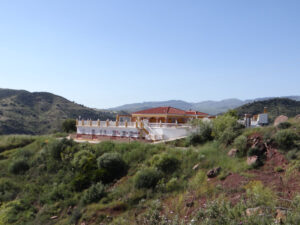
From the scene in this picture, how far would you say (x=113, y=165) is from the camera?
18.1 metres

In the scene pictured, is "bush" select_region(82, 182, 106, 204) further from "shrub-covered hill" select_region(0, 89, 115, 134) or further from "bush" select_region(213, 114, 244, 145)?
"shrub-covered hill" select_region(0, 89, 115, 134)

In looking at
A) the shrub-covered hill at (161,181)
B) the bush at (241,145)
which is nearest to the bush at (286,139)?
the shrub-covered hill at (161,181)

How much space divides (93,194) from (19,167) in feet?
36.7

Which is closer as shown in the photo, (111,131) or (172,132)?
(172,132)

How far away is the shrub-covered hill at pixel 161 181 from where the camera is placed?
410 inches

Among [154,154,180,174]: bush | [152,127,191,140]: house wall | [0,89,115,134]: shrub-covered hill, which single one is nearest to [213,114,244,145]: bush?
[154,154,180,174]: bush

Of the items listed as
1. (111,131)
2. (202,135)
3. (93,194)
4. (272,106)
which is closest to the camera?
(93,194)

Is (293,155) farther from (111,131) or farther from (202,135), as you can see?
(111,131)

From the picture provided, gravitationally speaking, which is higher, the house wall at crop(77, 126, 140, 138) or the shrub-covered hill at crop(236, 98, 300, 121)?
the shrub-covered hill at crop(236, 98, 300, 121)

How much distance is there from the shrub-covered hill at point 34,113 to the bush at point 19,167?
47856 mm

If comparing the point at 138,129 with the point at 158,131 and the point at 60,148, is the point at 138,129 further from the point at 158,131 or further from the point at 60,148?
the point at 60,148

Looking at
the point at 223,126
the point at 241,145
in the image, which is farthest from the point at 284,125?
the point at 223,126

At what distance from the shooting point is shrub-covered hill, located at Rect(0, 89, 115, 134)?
279 ft

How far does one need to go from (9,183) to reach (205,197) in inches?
635
